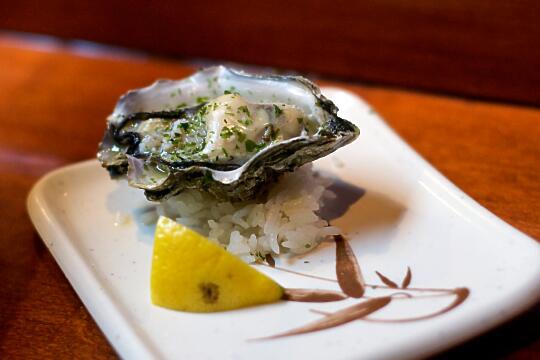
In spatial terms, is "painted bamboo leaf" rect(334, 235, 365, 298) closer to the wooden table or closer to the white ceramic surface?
the white ceramic surface

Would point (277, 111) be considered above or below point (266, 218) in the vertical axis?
above

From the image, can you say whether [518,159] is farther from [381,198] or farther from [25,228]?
[25,228]

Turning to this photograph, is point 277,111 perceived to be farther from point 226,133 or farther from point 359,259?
point 359,259

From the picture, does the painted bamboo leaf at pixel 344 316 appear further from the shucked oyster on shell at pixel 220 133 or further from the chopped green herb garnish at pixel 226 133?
the chopped green herb garnish at pixel 226 133

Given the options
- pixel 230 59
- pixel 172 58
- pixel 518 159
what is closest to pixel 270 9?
pixel 230 59

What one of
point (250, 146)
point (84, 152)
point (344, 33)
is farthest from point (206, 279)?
point (344, 33)

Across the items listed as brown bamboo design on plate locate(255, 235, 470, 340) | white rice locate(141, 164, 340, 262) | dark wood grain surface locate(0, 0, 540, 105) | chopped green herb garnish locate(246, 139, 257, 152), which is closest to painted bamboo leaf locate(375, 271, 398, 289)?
brown bamboo design on plate locate(255, 235, 470, 340)
